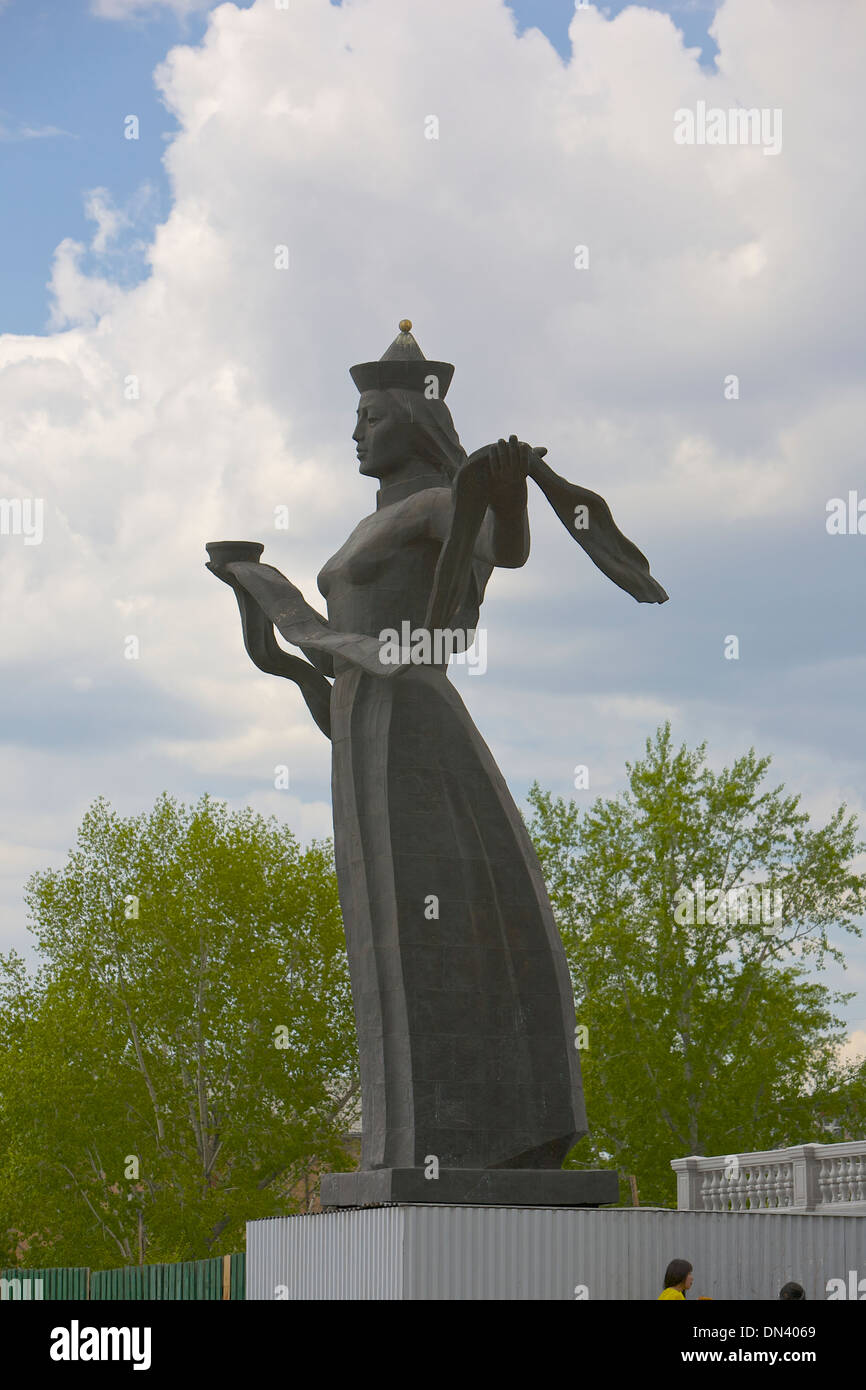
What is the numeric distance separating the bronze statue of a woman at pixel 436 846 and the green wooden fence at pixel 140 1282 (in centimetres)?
457

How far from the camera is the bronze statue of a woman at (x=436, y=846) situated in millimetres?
12578

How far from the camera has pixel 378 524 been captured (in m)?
13.8

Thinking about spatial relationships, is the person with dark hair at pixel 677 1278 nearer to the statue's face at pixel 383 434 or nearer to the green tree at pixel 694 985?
the statue's face at pixel 383 434

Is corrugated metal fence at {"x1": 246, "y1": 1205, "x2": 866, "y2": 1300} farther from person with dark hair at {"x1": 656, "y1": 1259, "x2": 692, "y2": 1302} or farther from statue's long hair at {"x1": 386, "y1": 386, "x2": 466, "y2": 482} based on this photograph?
statue's long hair at {"x1": 386, "y1": 386, "x2": 466, "y2": 482}

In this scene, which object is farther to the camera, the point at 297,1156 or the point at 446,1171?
the point at 297,1156

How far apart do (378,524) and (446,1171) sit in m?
4.72

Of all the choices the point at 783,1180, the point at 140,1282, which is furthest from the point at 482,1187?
the point at 140,1282

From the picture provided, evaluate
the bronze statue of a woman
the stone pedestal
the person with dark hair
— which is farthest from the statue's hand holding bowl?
the person with dark hair

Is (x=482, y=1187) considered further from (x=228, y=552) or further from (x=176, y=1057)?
(x=176, y=1057)
